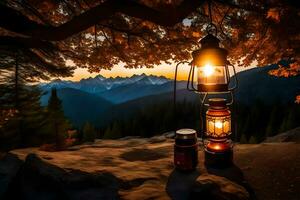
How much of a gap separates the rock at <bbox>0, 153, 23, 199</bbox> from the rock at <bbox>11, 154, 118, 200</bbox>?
78cm

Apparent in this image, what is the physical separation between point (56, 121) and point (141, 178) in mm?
34914

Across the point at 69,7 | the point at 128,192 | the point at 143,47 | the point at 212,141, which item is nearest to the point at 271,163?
the point at 212,141

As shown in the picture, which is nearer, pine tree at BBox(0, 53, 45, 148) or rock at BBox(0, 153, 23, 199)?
rock at BBox(0, 153, 23, 199)

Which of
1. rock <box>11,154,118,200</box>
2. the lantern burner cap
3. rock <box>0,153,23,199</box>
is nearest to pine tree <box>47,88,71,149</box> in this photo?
rock <box>0,153,23,199</box>

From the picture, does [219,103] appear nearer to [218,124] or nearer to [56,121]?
[218,124]

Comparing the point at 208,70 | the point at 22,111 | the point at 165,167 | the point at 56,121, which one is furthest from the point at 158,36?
the point at 56,121

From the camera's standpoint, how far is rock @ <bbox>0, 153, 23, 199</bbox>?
532cm

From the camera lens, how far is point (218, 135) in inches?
214

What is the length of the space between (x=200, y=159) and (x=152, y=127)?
235 feet

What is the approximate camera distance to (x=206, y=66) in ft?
16.3

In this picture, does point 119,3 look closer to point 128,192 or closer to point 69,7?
point 128,192

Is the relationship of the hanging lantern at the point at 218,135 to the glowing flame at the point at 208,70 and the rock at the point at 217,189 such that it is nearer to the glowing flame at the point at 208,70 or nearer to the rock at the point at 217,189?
the glowing flame at the point at 208,70

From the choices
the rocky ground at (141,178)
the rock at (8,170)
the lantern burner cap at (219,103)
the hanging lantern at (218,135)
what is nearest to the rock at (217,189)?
the rocky ground at (141,178)

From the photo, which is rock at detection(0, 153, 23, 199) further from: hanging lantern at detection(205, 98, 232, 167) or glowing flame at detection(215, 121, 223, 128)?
glowing flame at detection(215, 121, 223, 128)
